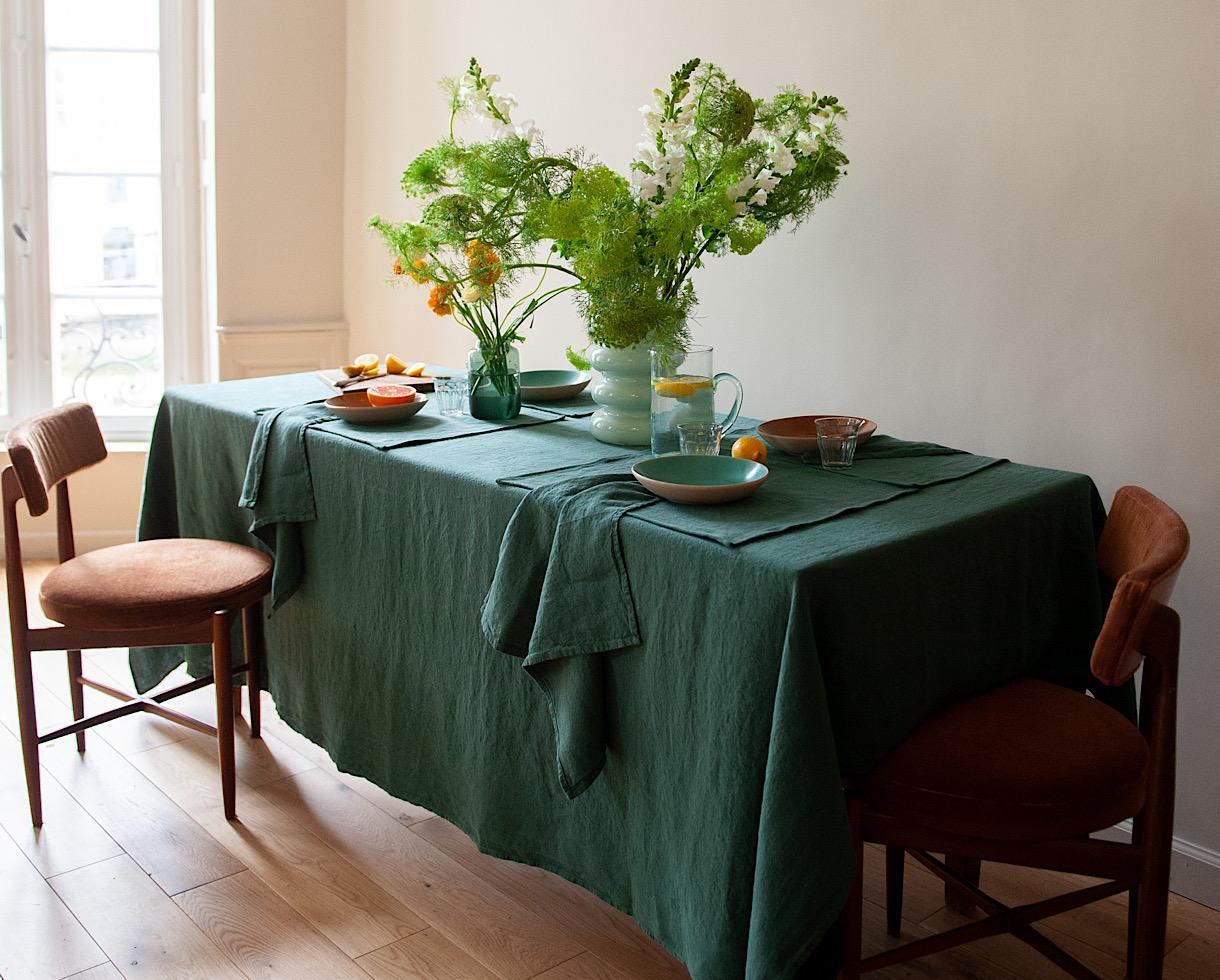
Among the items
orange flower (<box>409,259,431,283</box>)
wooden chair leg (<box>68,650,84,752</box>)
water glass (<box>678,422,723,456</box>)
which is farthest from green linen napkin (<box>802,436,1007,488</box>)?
wooden chair leg (<box>68,650,84,752</box>)

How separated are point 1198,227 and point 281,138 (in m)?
3.18

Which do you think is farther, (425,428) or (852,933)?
(425,428)

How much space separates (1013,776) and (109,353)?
3787mm

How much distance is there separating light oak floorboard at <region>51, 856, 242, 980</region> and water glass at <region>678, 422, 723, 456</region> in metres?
1.19

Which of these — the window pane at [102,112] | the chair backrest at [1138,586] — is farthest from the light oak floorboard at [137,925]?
the window pane at [102,112]

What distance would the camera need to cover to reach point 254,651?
2.81m

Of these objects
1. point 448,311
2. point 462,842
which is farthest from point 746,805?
point 448,311

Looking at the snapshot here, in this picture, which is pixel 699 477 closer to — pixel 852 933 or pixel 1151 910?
pixel 852 933

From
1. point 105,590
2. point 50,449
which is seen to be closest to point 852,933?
point 105,590

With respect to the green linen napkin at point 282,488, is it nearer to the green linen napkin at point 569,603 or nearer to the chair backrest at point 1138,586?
the green linen napkin at point 569,603

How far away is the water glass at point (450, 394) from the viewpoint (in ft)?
8.65

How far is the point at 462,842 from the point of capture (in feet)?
8.34

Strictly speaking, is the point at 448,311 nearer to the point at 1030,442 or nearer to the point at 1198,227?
the point at 1030,442

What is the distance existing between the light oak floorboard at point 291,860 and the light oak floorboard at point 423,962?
0.03m
